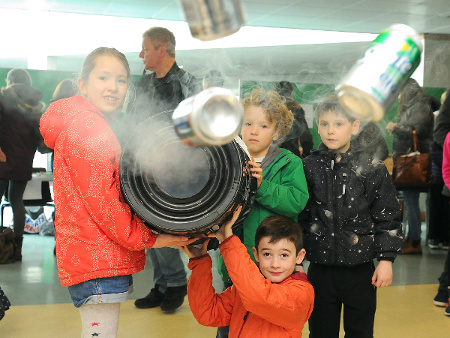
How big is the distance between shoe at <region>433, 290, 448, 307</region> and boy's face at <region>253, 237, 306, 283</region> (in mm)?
1906

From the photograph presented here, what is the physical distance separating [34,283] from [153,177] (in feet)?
9.08

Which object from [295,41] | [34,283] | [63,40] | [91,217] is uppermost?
[63,40]

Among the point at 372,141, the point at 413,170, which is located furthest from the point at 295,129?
the point at 413,170

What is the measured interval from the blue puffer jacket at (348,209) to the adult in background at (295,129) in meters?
0.20

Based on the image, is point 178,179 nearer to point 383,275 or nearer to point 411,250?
point 383,275

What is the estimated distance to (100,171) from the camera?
4.05 ft

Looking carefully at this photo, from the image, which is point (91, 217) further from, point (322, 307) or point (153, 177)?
point (322, 307)

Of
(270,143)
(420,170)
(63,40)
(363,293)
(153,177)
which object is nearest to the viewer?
(153,177)

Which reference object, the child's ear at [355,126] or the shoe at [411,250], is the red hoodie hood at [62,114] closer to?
the child's ear at [355,126]

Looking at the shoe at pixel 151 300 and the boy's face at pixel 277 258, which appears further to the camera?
the shoe at pixel 151 300

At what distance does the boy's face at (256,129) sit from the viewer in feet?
5.10

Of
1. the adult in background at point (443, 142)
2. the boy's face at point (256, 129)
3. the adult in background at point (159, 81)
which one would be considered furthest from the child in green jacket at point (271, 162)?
the adult in background at point (443, 142)

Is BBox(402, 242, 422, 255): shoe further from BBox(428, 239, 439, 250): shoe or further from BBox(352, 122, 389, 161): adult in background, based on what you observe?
BBox(352, 122, 389, 161): adult in background

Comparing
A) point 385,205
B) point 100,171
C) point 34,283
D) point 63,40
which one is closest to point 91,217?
point 100,171
